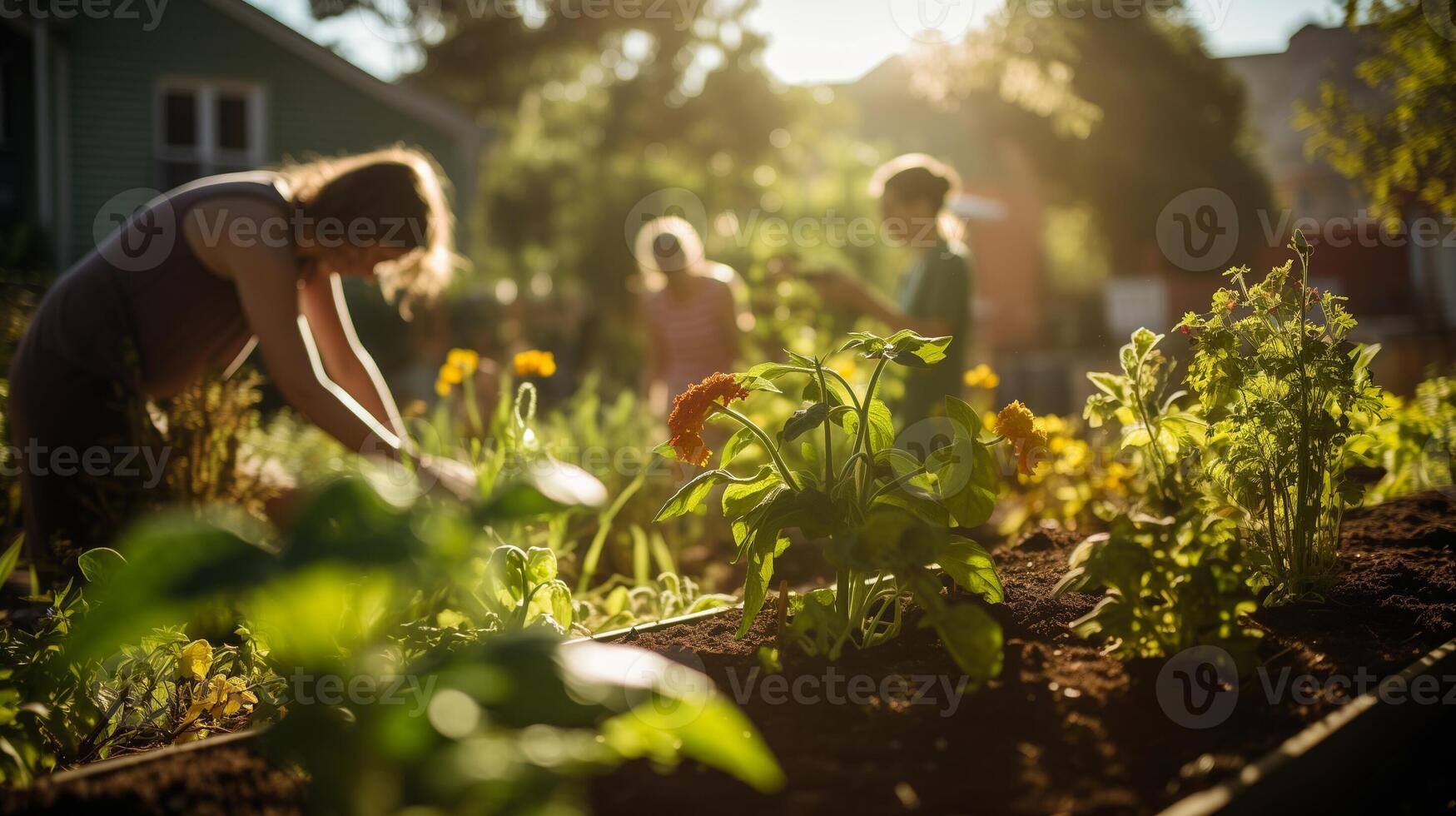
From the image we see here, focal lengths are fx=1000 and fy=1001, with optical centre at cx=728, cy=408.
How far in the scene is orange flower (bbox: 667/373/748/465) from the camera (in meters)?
1.58

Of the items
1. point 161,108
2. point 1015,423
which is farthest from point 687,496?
point 161,108

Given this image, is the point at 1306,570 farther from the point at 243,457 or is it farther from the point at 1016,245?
the point at 1016,245

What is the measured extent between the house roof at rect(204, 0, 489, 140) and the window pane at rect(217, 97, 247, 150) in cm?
99

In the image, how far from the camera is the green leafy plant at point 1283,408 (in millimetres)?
1897

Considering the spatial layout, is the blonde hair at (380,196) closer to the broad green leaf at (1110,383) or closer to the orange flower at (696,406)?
the orange flower at (696,406)

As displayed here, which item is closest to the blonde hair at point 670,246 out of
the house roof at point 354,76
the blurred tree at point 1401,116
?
the blurred tree at point 1401,116

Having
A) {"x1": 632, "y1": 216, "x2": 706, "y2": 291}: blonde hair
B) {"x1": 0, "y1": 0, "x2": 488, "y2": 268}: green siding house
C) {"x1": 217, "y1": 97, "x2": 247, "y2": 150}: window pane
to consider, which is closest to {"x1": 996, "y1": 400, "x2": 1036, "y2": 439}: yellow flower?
{"x1": 632, "y1": 216, "x2": 706, "y2": 291}: blonde hair

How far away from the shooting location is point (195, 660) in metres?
1.84

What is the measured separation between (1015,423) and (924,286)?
2208mm

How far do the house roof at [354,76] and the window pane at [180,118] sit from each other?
4.16ft

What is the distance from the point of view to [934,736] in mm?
1346

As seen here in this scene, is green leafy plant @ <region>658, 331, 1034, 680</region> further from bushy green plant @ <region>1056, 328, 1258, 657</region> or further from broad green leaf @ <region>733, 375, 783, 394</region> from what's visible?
bushy green plant @ <region>1056, 328, 1258, 657</region>

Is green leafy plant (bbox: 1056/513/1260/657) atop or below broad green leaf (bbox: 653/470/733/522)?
below

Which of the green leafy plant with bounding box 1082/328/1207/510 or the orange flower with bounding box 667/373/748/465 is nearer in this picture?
the orange flower with bounding box 667/373/748/465
